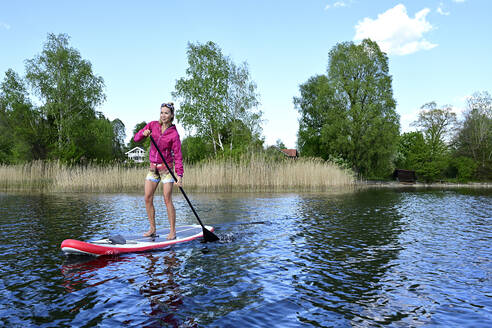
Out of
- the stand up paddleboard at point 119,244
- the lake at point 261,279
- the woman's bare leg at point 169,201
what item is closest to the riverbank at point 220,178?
the lake at point 261,279

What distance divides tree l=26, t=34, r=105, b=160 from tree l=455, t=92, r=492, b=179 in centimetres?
4812

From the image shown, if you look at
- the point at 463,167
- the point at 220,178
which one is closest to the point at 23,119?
the point at 220,178

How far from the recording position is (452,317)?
148 inches

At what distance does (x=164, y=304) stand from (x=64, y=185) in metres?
19.5

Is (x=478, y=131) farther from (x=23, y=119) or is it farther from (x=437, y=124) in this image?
(x=23, y=119)

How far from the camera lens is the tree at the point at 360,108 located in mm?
40219

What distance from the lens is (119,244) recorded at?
20.1 feet

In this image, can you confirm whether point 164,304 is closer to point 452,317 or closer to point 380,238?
point 452,317

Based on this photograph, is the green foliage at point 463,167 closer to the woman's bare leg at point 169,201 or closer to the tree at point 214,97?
the tree at point 214,97

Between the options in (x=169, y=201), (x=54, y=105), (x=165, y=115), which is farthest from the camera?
(x=54, y=105)

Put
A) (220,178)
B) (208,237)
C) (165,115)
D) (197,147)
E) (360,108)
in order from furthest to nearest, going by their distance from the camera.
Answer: (360,108) → (197,147) → (220,178) → (208,237) → (165,115)

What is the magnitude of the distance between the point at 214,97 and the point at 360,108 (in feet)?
54.7

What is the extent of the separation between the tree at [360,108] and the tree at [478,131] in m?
15.4

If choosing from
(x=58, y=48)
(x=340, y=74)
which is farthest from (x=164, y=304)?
(x=340, y=74)
